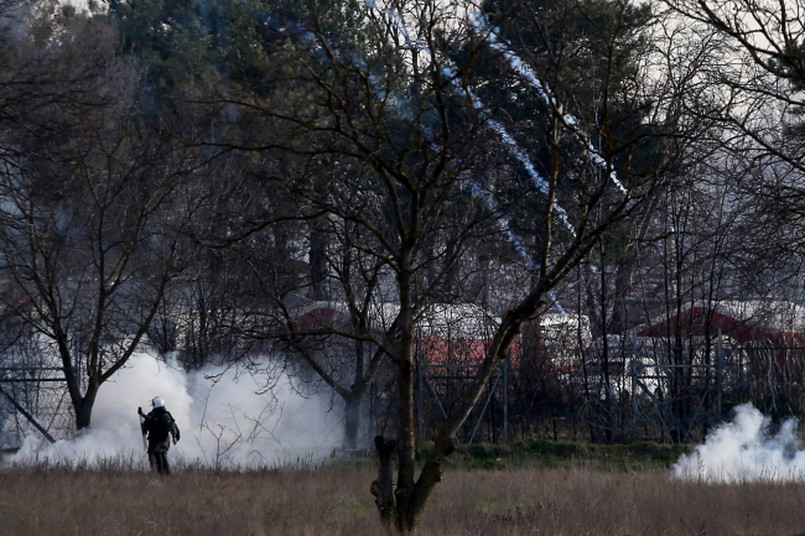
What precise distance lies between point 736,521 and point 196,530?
603 centimetres

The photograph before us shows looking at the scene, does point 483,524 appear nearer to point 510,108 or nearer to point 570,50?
point 570,50

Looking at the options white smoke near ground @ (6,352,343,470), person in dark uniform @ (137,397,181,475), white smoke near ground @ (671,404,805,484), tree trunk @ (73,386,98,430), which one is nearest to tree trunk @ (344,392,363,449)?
white smoke near ground @ (6,352,343,470)

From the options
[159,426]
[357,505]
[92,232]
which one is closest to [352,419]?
[159,426]

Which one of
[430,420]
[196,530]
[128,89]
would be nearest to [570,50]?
[196,530]

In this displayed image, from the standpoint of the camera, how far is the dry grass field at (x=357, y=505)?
10.5 meters

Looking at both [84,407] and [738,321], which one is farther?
[738,321]

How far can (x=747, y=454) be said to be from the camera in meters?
19.5

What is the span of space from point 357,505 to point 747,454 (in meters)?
10.2

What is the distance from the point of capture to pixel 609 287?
24781mm

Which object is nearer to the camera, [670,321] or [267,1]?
[267,1]

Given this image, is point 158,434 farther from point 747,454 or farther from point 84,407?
point 747,454

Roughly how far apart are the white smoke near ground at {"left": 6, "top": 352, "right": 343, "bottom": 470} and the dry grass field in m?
5.15

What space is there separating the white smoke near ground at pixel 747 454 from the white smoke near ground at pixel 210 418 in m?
7.55

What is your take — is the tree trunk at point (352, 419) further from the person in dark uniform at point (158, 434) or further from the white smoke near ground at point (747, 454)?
the white smoke near ground at point (747, 454)
